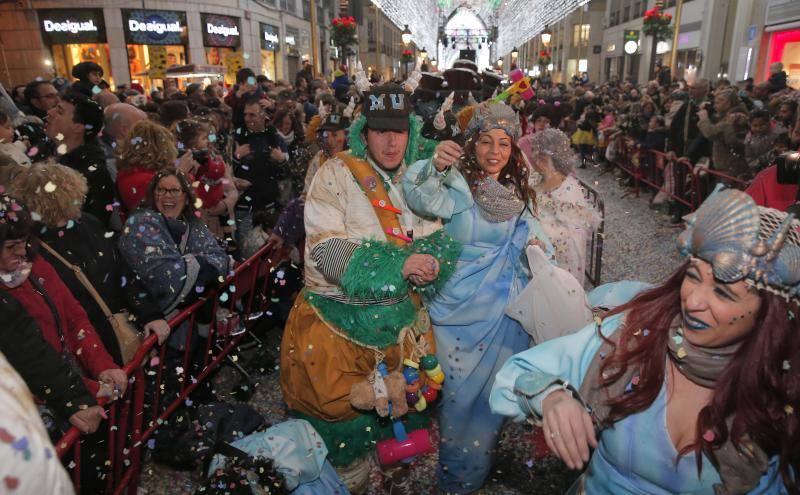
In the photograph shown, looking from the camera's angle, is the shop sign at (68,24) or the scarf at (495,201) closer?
the scarf at (495,201)

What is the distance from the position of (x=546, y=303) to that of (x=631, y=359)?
1.28 meters

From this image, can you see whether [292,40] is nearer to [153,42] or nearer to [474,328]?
[153,42]

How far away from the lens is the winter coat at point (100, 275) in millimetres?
3037

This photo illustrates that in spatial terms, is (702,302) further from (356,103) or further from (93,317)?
(93,317)

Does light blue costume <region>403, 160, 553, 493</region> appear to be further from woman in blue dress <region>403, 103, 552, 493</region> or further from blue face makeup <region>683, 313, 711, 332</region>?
blue face makeup <region>683, 313, 711, 332</region>

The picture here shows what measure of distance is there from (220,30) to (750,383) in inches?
1066

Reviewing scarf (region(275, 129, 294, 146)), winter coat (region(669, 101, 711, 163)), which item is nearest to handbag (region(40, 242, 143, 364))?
scarf (region(275, 129, 294, 146))

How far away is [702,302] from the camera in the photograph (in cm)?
140

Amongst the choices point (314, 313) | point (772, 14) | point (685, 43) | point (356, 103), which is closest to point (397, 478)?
point (314, 313)

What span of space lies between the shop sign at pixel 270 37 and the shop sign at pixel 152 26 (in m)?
5.97

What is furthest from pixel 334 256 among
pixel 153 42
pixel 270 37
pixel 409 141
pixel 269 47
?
pixel 270 37

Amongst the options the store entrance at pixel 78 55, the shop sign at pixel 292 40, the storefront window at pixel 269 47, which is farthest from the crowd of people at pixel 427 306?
the shop sign at pixel 292 40

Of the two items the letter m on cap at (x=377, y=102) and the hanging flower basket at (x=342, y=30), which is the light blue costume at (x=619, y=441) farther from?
the hanging flower basket at (x=342, y=30)

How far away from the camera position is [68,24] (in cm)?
2089
